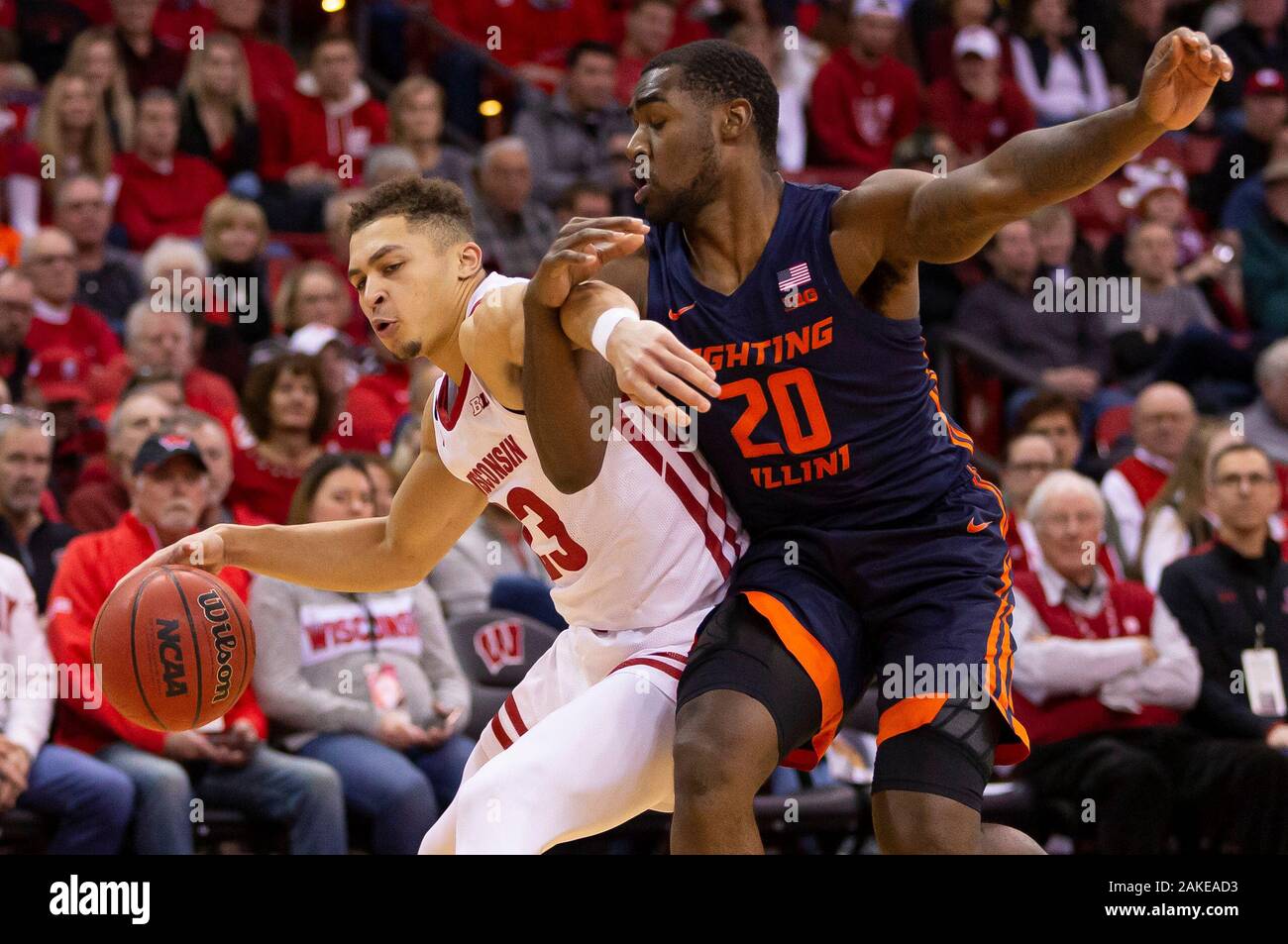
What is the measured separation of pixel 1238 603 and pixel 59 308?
17.9 feet

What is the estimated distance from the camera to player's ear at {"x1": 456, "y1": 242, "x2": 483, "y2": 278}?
4418mm

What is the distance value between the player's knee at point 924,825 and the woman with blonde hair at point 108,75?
7.15m

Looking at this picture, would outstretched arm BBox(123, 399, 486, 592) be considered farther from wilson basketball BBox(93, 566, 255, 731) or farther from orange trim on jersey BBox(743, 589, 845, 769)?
orange trim on jersey BBox(743, 589, 845, 769)

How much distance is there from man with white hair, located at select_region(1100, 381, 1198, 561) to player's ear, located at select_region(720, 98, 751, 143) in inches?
194

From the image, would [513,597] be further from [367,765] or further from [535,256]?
[535,256]

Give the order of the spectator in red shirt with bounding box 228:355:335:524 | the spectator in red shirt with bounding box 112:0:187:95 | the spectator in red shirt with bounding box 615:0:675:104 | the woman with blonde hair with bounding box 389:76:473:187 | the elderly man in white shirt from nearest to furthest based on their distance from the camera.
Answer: the elderly man in white shirt < the spectator in red shirt with bounding box 228:355:335:524 < the woman with blonde hair with bounding box 389:76:473:187 < the spectator in red shirt with bounding box 112:0:187:95 < the spectator in red shirt with bounding box 615:0:675:104

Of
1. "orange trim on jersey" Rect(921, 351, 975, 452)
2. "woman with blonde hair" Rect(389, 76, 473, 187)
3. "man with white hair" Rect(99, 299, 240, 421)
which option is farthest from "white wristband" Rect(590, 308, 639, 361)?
"woman with blonde hair" Rect(389, 76, 473, 187)

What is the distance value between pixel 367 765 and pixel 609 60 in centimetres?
567

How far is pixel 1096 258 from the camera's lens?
1078 cm

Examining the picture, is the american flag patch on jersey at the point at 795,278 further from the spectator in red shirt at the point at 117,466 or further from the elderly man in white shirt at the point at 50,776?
the spectator in red shirt at the point at 117,466

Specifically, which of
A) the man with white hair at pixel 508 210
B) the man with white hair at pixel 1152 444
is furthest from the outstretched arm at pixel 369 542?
the man with white hair at pixel 508 210

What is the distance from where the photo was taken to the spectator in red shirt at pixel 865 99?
1156cm

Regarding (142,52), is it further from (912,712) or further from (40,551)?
(912,712)
